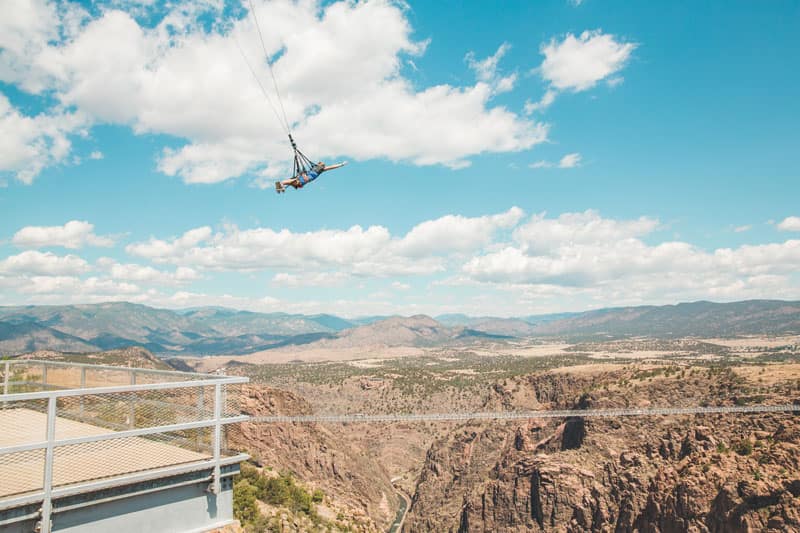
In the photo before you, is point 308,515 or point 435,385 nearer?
point 308,515

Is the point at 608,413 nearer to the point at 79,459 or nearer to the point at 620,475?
the point at 620,475

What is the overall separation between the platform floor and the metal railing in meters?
0.01

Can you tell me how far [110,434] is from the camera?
25.0 feet

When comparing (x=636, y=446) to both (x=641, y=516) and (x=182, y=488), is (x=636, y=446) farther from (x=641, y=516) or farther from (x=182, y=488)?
(x=182, y=488)

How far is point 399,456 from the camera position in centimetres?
9156

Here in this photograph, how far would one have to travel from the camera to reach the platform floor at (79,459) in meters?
7.15

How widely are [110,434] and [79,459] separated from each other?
62cm

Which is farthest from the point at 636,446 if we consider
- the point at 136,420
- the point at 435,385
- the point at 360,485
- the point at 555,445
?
the point at 435,385

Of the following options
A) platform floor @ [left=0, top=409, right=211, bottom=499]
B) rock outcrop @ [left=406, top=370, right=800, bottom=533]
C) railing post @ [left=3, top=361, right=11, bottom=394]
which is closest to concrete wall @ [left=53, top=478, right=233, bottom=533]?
platform floor @ [left=0, top=409, right=211, bottom=499]

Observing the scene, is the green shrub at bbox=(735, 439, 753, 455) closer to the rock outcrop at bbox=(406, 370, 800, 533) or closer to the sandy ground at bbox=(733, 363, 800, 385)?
the rock outcrop at bbox=(406, 370, 800, 533)

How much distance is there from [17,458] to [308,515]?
29683 millimetres

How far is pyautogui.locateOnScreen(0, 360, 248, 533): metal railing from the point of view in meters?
7.08

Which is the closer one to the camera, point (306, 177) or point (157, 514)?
point (157, 514)

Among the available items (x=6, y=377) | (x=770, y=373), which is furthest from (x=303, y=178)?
(x=770, y=373)
